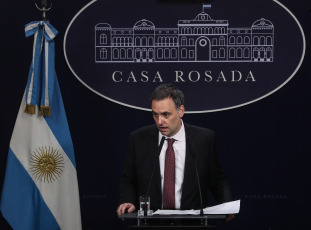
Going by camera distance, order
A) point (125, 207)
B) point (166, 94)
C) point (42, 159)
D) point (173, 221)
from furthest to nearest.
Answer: point (42, 159)
point (166, 94)
point (125, 207)
point (173, 221)

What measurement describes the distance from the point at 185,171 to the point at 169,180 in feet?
0.38

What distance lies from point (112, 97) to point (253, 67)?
46.7 inches

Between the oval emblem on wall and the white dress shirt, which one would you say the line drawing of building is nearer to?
the oval emblem on wall

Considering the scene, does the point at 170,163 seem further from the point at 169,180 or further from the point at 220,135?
the point at 220,135

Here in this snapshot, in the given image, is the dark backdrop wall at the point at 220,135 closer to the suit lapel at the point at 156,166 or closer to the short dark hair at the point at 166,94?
the suit lapel at the point at 156,166

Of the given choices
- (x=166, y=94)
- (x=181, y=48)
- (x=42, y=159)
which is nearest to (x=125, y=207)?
(x=166, y=94)

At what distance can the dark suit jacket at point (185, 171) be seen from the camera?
3.83 metres

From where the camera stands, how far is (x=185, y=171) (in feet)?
12.6

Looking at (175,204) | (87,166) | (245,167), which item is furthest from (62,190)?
(245,167)

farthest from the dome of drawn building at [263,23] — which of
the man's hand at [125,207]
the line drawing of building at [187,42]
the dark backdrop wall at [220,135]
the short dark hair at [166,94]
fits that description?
the man's hand at [125,207]

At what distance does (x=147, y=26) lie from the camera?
5.03m

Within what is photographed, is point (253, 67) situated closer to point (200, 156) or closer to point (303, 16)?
point (303, 16)

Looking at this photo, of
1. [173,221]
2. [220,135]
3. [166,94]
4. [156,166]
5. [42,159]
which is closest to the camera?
[173,221]

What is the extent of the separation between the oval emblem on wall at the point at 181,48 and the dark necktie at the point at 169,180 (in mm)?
1149
